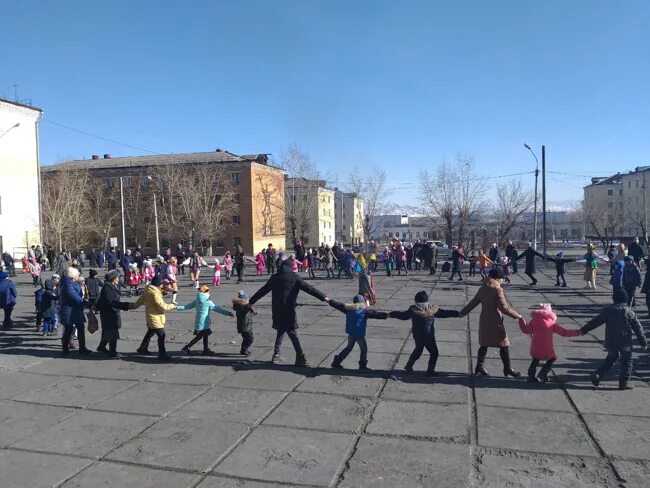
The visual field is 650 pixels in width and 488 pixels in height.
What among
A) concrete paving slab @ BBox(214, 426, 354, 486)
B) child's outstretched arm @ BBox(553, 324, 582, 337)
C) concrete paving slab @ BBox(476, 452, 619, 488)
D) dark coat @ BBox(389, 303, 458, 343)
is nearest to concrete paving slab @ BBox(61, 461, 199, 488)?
concrete paving slab @ BBox(214, 426, 354, 486)

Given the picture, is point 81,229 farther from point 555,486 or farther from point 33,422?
point 555,486

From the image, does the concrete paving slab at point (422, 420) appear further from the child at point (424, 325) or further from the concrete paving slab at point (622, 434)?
the concrete paving slab at point (622, 434)

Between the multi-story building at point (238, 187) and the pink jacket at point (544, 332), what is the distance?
48.8 meters

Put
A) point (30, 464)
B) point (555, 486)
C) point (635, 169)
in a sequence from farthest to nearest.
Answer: point (635, 169) < point (30, 464) < point (555, 486)

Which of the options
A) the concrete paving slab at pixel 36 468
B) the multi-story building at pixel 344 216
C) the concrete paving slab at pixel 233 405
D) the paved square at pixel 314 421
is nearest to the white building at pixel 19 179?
the paved square at pixel 314 421

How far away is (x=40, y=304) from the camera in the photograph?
11.3 meters

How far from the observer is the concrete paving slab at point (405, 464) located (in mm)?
4512

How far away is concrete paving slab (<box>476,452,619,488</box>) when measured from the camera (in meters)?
4.47

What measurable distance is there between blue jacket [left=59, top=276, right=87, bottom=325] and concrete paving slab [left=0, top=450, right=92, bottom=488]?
411cm

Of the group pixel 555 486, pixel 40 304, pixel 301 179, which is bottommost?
pixel 555 486

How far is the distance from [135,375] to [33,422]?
1.98 meters

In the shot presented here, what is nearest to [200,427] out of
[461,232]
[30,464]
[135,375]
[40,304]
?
[30,464]

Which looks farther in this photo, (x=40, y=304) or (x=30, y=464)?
(x=40, y=304)

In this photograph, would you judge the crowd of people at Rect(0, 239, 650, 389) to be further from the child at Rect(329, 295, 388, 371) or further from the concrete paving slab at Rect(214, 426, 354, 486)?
the concrete paving slab at Rect(214, 426, 354, 486)
